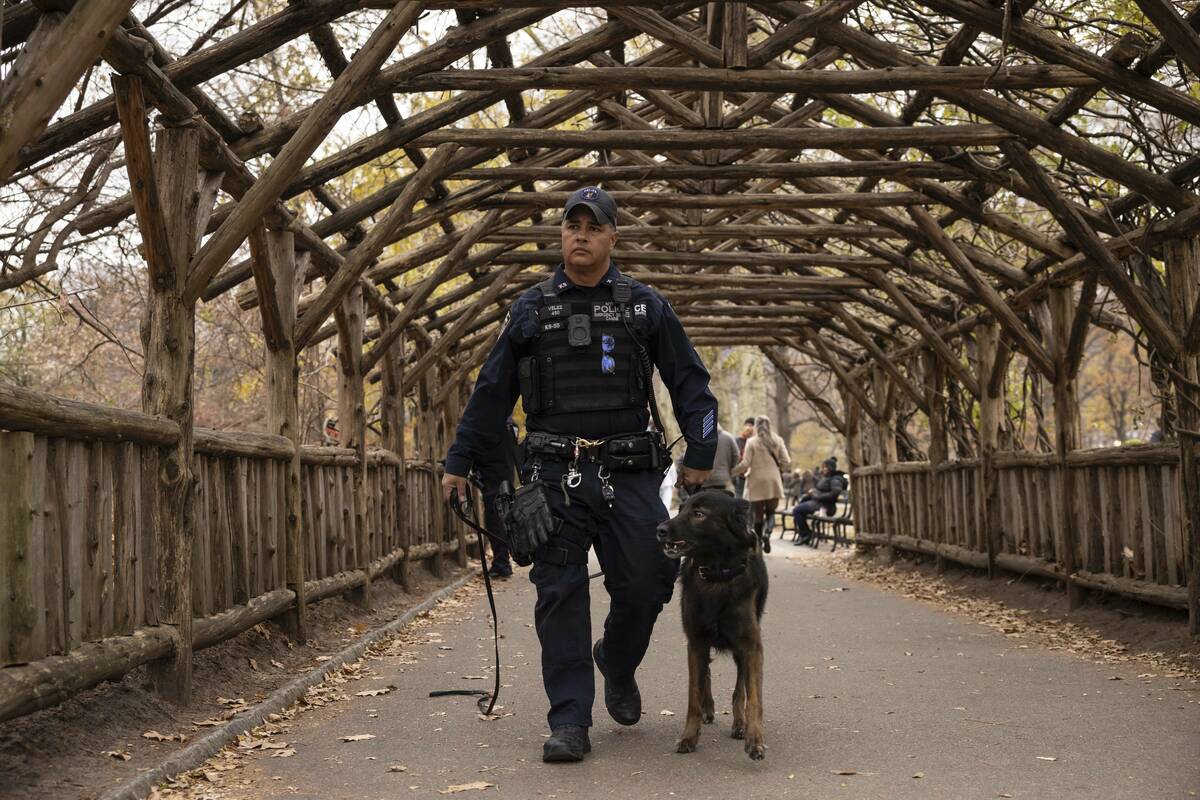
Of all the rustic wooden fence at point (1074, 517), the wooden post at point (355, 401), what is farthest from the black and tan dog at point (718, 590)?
the wooden post at point (355, 401)

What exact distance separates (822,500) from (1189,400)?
1682 centimetres

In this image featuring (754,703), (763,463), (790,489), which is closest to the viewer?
(754,703)

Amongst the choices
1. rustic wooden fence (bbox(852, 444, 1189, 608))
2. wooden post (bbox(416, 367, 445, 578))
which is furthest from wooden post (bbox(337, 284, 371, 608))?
rustic wooden fence (bbox(852, 444, 1189, 608))

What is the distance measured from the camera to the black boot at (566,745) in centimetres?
535

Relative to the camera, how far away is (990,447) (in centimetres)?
1367

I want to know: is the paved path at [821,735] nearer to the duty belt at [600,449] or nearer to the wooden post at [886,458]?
the duty belt at [600,449]

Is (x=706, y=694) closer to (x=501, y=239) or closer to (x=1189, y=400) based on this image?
(x=1189, y=400)

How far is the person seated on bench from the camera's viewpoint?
2491cm

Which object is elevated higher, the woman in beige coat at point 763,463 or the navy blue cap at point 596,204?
the navy blue cap at point 596,204

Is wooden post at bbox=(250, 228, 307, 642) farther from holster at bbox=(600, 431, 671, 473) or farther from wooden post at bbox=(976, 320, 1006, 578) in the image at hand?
wooden post at bbox=(976, 320, 1006, 578)

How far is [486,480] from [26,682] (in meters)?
2.24

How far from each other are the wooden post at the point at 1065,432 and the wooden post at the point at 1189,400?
6.30ft

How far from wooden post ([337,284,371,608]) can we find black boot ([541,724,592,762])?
265 inches

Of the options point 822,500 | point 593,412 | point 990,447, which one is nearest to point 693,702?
point 593,412
